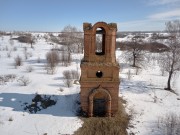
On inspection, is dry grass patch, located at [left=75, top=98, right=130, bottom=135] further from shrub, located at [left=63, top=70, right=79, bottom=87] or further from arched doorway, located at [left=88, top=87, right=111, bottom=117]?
shrub, located at [left=63, top=70, right=79, bottom=87]

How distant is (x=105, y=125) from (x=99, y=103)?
1.36 m

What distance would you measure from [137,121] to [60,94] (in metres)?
5.59

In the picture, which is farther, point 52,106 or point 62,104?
point 62,104

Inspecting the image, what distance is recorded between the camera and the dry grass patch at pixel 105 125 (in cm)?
1108

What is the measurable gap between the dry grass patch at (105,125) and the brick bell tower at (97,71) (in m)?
0.47

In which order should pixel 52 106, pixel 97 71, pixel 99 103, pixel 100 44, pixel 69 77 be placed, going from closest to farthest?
pixel 97 71
pixel 99 103
pixel 52 106
pixel 69 77
pixel 100 44

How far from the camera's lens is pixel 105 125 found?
11.6 metres

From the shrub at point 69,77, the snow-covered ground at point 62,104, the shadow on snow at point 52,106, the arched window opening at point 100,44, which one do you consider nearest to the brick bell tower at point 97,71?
the arched window opening at point 100,44

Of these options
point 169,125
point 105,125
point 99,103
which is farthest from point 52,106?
point 169,125

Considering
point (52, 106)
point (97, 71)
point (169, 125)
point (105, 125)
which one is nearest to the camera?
point (105, 125)

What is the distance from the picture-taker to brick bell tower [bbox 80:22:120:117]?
38.5ft

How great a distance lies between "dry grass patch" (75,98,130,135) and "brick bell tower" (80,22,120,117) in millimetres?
466

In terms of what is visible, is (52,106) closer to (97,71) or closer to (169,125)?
(97,71)

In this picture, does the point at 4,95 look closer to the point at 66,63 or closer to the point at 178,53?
the point at 66,63
